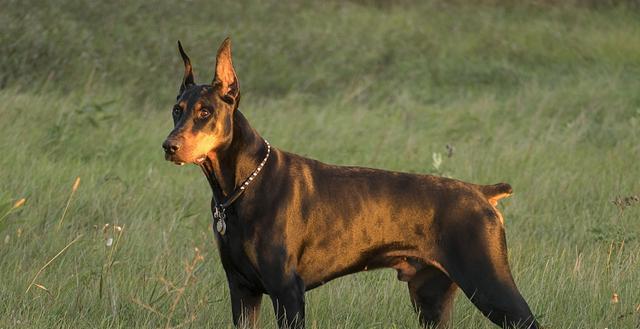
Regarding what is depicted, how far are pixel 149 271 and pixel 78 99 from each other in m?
5.96

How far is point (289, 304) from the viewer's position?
519 centimetres

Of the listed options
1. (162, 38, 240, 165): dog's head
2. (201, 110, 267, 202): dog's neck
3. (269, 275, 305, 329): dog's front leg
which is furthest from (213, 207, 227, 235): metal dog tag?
(269, 275, 305, 329): dog's front leg

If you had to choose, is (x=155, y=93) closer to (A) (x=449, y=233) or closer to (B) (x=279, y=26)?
(B) (x=279, y=26)

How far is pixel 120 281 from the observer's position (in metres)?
6.70

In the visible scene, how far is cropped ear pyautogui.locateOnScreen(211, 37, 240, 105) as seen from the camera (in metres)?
5.36

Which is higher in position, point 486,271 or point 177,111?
point 177,111

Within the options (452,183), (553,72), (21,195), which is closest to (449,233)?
(452,183)

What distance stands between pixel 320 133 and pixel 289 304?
722 centimetres

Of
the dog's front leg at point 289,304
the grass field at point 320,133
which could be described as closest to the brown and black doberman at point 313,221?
the dog's front leg at point 289,304

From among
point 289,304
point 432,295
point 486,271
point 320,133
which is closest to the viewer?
point 289,304

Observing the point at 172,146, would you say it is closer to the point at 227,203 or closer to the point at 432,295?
the point at 227,203

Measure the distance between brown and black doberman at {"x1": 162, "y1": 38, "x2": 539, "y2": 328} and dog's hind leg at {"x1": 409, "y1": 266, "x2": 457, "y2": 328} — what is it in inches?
3.3

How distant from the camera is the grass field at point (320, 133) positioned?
6520mm

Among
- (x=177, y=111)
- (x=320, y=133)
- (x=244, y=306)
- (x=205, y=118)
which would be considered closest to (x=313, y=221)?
(x=244, y=306)
